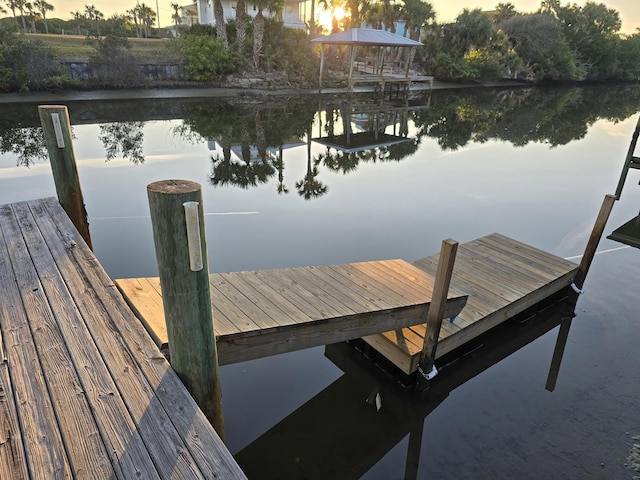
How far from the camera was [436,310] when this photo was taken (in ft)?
13.4

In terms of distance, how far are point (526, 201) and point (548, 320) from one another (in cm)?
523

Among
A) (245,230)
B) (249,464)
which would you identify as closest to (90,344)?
(249,464)

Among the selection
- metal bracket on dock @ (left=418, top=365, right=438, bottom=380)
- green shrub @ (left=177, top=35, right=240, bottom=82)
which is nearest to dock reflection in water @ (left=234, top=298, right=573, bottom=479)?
metal bracket on dock @ (left=418, top=365, right=438, bottom=380)

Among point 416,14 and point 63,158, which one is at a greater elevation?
point 416,14

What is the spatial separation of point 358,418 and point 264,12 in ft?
111

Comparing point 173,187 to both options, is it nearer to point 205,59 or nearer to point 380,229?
point 380,229

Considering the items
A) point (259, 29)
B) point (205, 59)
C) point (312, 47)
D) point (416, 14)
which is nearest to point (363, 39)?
point (259, 29)

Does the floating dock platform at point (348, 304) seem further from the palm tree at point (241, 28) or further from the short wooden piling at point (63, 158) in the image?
the palm tree at point (241, 28)

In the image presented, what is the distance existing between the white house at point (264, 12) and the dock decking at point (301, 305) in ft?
107

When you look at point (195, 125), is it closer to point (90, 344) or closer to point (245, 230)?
point (245, 230)

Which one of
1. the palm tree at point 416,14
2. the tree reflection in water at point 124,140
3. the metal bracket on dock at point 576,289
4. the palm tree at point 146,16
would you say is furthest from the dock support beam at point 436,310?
the palm tree at point 146,16

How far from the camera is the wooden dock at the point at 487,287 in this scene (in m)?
4.59

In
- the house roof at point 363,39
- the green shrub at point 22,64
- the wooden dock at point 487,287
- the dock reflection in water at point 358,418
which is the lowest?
the dock reflection in water at point 358,418

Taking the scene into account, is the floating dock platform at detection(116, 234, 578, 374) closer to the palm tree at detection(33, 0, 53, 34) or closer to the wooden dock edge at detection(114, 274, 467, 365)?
the wooden dock edge at detection(114, 274, 467, 365)
